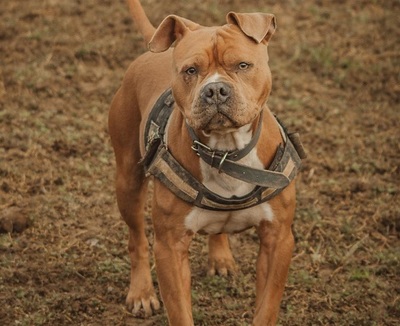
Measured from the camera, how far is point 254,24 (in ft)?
13.5

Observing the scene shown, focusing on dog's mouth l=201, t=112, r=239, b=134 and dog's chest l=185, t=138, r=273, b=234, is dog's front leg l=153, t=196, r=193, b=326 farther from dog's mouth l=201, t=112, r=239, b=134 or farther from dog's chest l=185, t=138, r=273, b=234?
dog's mouth l=201, t=112, r=239, b=134

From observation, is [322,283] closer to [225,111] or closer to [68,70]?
[225,111]

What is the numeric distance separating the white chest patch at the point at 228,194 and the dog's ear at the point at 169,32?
58cm

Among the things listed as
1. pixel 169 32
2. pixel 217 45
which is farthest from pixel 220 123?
pixel 169 32

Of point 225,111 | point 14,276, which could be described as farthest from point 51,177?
point 225,111

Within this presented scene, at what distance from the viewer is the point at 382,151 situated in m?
6.83

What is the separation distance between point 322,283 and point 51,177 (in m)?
2.25

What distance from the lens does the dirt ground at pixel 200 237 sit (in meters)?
5.17

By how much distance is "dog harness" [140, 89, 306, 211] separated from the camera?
4.13 m

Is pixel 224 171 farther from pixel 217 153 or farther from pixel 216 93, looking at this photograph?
pixel 216 93

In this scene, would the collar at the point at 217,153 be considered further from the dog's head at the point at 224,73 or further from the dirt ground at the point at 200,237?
the dirt ground at the point at 200,237

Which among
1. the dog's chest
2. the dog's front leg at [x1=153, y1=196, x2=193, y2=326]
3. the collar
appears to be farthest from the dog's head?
the dog's front leg at [x1=153, y1=196, x2=193, y2=326]

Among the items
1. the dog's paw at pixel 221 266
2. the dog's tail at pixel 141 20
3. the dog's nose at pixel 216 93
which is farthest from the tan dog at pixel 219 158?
the dog's paw at pixel 221 266

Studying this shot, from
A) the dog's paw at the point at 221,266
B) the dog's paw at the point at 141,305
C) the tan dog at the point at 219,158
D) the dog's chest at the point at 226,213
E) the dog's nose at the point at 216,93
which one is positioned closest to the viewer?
the dog's nose at the point at 216,93
